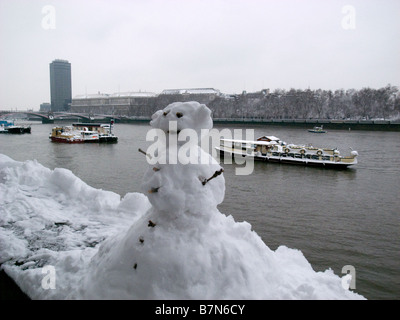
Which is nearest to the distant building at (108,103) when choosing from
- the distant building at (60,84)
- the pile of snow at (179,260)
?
the distant building at (60,84)

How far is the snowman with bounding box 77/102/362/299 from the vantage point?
358cm

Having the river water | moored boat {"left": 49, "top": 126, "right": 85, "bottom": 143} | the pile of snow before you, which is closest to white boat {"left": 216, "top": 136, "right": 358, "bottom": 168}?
the river water

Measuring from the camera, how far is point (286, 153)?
76.5 ft

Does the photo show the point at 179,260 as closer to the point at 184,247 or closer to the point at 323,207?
the point at 184,247

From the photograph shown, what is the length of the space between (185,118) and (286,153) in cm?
2030

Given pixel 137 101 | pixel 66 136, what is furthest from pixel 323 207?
pixel 137 101

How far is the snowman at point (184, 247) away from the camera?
3.58 metres

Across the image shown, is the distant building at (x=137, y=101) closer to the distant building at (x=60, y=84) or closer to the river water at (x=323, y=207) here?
the distant building at (x=60, y=84)

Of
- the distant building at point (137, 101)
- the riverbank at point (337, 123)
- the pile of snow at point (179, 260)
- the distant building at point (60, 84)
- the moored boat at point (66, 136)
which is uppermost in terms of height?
the distant building at point (60, 84)

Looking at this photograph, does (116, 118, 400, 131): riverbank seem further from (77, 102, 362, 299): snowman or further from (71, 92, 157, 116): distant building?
(77, 102, 362, 299): snowman

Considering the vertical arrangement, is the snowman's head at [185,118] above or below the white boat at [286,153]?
above

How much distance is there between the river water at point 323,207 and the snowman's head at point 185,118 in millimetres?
4884

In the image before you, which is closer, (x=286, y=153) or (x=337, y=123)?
(x=286, y=153)
